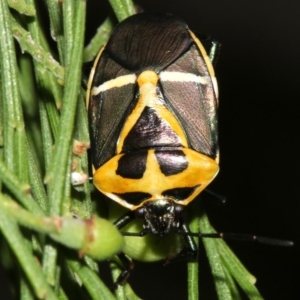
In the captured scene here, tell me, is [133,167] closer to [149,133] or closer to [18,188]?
[149,133]

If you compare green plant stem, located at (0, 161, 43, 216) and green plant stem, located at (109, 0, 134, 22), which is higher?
green plant stem, located at (109, 0, 134, 22)

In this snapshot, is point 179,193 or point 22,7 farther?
point 179,193

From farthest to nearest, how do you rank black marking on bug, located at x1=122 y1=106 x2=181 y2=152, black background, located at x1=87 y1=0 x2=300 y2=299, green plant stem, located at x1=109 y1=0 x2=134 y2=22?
black background, located at x1=87 y1=0 x2=300 y2=299
black marking on bug, located at x1=122 y1=106 x2=181 y2=152
green plant stem, located at x1=109 y1=0 x2=134 y2=22

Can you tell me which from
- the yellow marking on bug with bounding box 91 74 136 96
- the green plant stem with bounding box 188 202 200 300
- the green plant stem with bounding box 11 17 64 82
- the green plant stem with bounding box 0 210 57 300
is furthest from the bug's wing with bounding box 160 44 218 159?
the green plant stem with bounding box 0 210 57 300

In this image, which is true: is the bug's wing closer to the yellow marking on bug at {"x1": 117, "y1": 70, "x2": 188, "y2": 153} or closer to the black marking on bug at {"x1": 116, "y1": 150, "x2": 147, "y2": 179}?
the yellow marking on bug at {"x1": 117, "y1": 70, "x2": 188, "y2": 153}

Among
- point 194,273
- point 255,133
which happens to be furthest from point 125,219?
point 255,133

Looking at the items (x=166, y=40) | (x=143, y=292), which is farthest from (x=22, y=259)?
(x=143, y=292)
